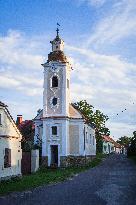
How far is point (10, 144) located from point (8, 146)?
369mm

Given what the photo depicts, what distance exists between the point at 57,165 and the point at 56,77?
402 inches

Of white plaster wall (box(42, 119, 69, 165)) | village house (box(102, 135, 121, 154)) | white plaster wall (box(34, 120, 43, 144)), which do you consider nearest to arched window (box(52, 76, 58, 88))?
white plaster wall (box(42, 119, 69, 165))

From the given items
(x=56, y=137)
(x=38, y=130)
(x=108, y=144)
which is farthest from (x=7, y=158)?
(x=108, y=144)

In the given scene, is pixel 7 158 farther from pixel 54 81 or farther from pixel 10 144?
pixel 54 81

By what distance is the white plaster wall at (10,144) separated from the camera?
22969mm

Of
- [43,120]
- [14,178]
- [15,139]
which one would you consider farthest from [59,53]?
[14,178]

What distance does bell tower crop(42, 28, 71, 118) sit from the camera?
38.3m

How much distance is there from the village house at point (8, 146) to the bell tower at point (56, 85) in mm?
12596

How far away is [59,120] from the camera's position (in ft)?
124

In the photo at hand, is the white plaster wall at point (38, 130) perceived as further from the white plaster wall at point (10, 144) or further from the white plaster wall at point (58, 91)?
the white plaster wall at point (10, 144)

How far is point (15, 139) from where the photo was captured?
83.5 ft

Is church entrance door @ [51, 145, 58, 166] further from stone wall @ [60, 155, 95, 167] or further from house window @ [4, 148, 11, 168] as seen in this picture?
house window @ [4, 148, 11, 168]

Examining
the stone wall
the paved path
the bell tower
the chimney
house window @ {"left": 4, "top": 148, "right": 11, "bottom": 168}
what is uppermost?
the bell tower

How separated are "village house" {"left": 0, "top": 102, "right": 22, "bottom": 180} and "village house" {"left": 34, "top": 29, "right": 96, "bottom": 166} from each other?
39.4 ft
